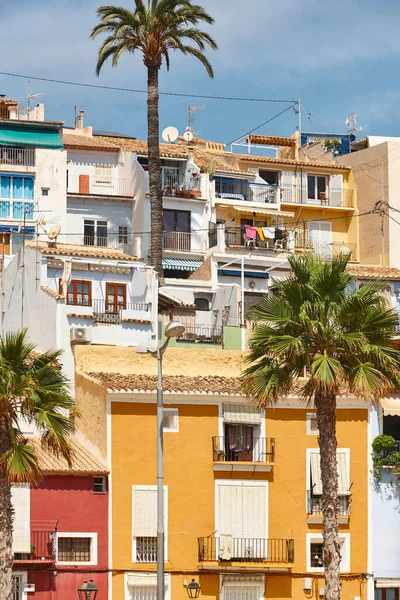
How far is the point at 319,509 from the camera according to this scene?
184ft

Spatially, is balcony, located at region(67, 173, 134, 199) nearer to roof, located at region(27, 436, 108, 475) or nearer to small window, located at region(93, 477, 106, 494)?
roof, located at region(27, 436, 108, 475)

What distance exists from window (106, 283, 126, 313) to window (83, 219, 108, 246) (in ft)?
42.3

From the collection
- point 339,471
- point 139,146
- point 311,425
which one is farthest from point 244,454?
point 139,146

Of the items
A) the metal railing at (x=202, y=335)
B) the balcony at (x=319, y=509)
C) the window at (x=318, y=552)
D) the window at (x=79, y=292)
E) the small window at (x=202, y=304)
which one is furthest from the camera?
the small window at (x=202, y=304)

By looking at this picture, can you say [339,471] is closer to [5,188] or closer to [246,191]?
[5,188]

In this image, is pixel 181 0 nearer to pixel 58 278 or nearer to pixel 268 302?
pixel 58 278

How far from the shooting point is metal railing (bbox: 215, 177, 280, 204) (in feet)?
277

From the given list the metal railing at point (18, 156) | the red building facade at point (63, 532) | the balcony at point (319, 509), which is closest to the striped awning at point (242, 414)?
the balcony at point (319, 509)

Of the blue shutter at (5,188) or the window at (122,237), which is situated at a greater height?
the blue shutter at (5,188)

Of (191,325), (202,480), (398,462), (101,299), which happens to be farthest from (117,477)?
(191,325)

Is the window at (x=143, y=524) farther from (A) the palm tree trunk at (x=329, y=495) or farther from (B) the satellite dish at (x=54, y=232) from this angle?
(B) the satellite dish at (x=54, y=232)

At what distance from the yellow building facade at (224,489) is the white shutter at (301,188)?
32493mm

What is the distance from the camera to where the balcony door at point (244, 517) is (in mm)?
54906

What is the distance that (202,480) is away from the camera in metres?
55.2
